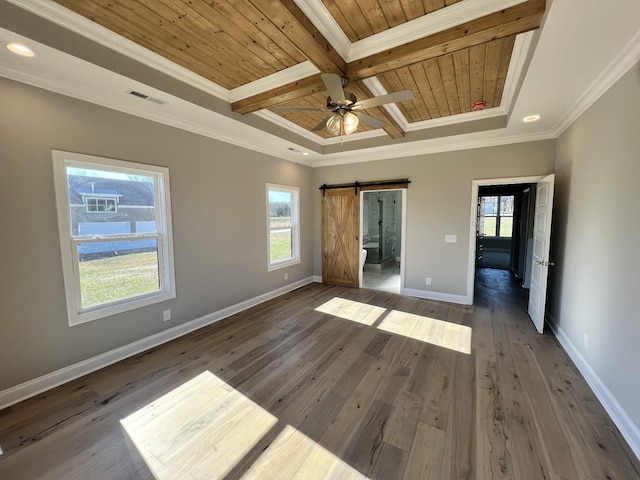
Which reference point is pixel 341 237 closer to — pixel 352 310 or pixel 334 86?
pixel 352 310

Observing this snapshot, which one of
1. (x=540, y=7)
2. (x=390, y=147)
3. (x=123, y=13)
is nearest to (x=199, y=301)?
(x=123, y=13)

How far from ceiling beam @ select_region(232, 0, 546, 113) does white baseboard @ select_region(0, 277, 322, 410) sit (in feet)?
10.3

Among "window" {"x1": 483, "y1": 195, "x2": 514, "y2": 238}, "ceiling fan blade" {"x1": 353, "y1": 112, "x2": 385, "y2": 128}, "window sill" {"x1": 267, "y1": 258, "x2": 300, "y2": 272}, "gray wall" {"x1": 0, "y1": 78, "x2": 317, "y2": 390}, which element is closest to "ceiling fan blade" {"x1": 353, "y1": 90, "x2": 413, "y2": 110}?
"ceiling fan blade" {"x1": 353, "y1": 112, "x2": 385, "y2": 128}

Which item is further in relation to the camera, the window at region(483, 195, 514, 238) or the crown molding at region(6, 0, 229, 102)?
the window at region(483, 195, 514, 238)

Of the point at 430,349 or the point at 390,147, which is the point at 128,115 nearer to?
the point at 390,147

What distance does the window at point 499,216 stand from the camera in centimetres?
777

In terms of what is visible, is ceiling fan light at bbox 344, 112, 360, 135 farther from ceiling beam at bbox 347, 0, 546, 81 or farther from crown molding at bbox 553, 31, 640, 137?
crown molding at bbox 553, 31, 640, 137

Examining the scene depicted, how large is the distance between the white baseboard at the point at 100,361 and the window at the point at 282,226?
3.92ft

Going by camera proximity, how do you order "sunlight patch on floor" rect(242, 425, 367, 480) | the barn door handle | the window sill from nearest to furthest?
"sunlight patch on floor" rect(242, 425, 367, 480)
the barn door handle
the window sill

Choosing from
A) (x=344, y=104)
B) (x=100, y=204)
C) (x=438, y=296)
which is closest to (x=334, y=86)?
(x=344, y=104)

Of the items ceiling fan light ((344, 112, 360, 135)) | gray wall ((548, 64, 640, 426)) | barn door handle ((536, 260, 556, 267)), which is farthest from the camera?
barn door handle ((536, 260, 556, 267))

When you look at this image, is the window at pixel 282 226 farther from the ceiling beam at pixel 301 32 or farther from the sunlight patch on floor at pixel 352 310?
the ceiling beam at pixel 301 32

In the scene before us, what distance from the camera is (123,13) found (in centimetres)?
180

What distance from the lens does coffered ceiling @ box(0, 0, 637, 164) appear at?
173 centimetres
